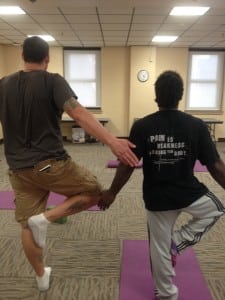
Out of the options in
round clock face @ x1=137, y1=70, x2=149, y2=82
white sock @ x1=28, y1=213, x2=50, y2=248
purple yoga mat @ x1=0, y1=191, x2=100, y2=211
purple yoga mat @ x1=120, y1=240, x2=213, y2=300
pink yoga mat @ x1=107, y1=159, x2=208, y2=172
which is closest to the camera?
white sock @ x1=28, y1=213, x2=50, y2=248

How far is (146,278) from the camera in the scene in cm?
201

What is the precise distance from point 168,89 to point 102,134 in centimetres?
39

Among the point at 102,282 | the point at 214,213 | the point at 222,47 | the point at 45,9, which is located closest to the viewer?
the point at 214,213

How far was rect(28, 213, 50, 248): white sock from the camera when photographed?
1703 millimetres

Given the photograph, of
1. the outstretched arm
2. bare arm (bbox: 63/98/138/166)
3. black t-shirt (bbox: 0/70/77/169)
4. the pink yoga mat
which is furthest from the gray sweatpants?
the pink yoga mat

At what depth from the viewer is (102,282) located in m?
1.99

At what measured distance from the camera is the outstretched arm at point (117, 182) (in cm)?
160

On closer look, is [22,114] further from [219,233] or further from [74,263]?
[219,233]

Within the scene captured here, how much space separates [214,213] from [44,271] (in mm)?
1109

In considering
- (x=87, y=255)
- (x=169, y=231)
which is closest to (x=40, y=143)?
(x=169, y=231)

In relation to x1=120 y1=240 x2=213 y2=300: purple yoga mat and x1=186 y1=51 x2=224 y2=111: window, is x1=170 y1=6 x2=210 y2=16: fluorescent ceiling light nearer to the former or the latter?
x1=120 y1=240 x2=213 y2=300: purple yoga mat

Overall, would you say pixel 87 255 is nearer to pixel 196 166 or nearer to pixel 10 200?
pixel 10 200

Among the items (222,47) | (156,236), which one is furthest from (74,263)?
(222,47)

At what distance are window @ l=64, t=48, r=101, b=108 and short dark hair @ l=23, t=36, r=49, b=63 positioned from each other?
668cm
